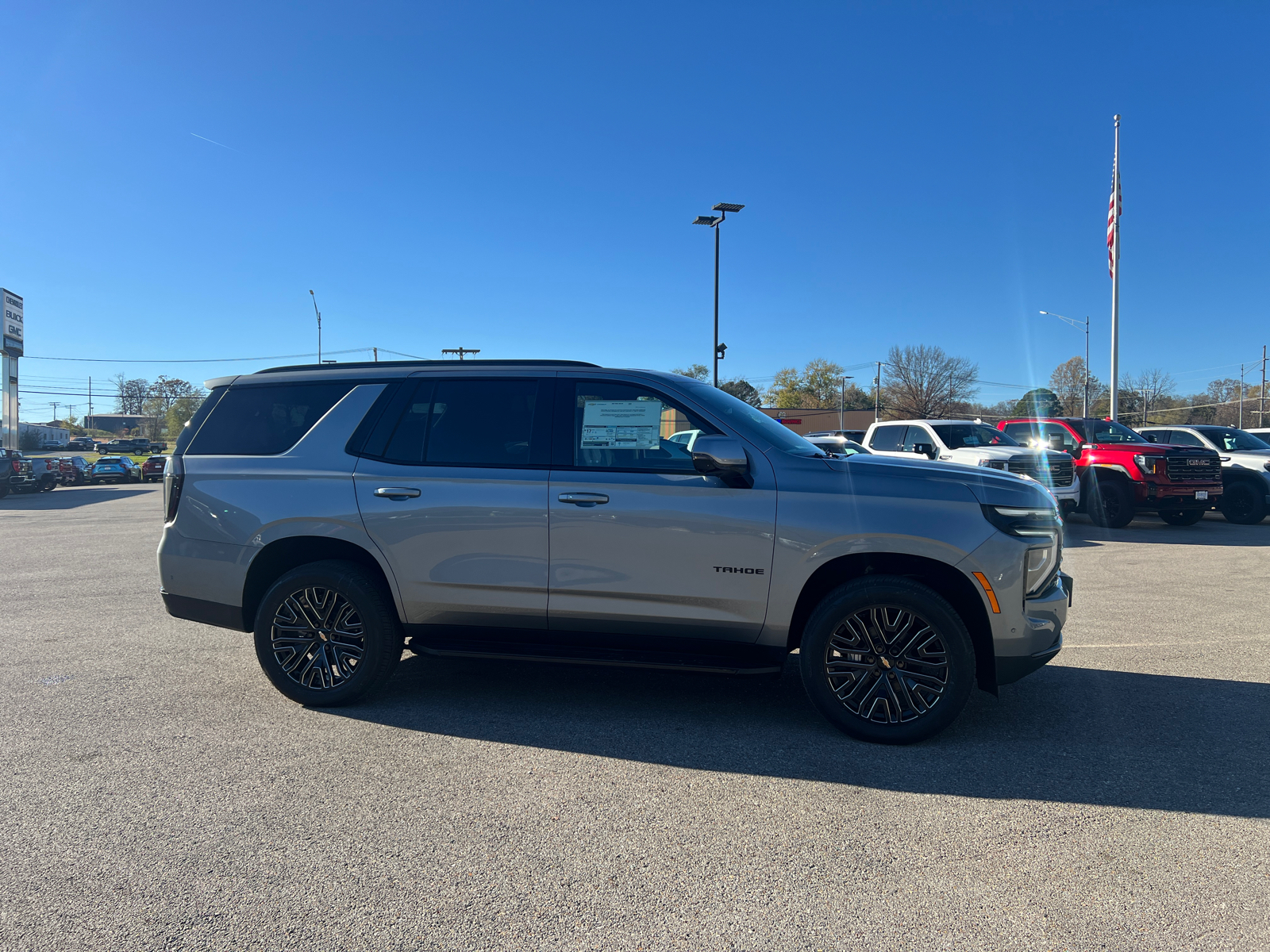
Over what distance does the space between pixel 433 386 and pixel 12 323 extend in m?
47.2

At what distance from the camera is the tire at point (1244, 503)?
15320 millimetres

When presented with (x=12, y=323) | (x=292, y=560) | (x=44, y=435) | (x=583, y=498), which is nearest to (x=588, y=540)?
(x=583, y=498)

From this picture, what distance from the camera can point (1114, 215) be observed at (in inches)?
987

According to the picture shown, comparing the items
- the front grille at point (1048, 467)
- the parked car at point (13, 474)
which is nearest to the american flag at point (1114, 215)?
the front grille at point (1048, 467)

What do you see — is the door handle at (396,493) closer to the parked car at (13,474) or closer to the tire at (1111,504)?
the tire at (1111,504)

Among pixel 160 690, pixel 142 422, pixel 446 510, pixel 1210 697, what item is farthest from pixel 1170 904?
pixel 142 422

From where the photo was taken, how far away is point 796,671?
554 cm

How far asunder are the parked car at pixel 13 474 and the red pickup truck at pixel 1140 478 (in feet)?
103

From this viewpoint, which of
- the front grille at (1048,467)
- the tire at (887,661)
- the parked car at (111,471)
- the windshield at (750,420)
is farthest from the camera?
the parked car at (111,471)

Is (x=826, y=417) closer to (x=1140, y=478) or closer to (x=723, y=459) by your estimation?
(x=1140, y=478)

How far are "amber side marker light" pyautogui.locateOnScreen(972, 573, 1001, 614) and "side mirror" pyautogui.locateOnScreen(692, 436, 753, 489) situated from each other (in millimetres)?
1200

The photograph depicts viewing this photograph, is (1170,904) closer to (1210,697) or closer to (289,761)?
(1210,697)

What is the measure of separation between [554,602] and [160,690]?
263cm

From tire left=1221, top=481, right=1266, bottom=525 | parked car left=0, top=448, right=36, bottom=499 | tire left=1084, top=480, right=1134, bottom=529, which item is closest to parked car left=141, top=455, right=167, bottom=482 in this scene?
parked car left=0, top=448, right=36, bottom=499
